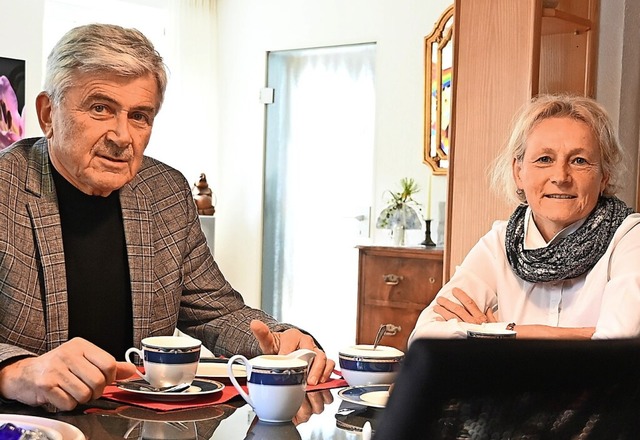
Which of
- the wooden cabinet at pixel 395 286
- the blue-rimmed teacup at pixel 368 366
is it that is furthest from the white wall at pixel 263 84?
the blue-rimmed teacup at pixel 368 366

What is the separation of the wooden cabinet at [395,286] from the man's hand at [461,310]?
230cm

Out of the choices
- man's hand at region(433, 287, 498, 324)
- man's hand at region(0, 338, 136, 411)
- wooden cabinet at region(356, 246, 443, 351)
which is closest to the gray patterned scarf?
man's hand at region(433, 287, 498, 324)

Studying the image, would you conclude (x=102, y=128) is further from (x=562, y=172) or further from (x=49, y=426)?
(x=562, y=172)

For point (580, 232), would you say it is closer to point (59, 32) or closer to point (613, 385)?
point (613, 385)

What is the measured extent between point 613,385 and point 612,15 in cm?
330

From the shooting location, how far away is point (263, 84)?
6.35 metres

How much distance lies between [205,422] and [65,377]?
211 mm

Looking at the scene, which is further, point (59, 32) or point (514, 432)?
point (59, 32)

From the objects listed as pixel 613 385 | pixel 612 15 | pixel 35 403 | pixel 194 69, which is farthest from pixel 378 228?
pixel 613 385

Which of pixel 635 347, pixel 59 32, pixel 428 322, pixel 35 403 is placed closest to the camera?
pixel 635 347

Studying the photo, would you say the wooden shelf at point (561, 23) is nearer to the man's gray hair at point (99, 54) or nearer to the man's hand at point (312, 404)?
Answer: the man's gray hair at point (99, 54)

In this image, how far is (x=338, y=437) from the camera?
1284 mm

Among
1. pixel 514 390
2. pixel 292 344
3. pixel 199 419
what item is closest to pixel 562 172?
pixel 292 344

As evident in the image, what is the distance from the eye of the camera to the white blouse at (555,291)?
2.12m
